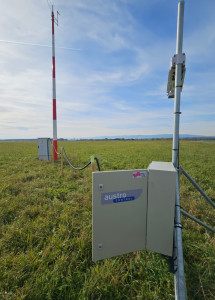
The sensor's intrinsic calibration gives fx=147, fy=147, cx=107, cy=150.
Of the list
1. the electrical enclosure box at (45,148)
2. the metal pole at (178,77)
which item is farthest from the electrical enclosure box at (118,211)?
the electrical enclosure box at (45,148)

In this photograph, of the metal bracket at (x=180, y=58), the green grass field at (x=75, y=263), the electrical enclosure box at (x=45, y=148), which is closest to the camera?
the green grass field at (x=75, y=263)

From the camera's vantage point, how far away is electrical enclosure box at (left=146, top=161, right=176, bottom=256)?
6.32 feet

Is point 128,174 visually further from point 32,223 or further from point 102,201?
point 32,223

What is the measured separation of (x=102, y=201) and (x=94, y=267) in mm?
1095

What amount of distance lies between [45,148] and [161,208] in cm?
985

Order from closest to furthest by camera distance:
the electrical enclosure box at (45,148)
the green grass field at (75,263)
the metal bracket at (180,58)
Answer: the green grass field at (75,263), the metal bracket at (180,58), the electrical enclosure box at (45,148)

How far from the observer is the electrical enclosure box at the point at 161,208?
75.8 inches

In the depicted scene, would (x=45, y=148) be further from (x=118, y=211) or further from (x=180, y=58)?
(x=180, y=58)

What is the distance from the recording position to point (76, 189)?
5.21m

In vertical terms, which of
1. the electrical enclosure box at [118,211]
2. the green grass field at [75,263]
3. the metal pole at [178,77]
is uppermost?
the metal pole at [178,77]

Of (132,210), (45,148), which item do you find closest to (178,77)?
(132,210)

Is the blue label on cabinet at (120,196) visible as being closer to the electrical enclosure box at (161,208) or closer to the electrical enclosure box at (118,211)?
the electrical enclosure box at (118,211)

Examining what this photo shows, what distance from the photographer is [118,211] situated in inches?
76.8

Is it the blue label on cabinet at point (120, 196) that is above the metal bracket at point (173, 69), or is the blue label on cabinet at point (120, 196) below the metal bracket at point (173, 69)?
below
